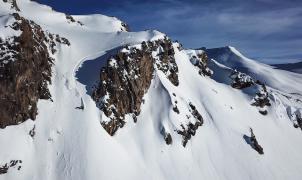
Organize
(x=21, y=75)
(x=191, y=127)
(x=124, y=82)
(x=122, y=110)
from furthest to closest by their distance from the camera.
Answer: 1. (x=191, y=127)
2. (x=124, y=82)
3. (x=122, y=110)
4. (x=21, y=75)

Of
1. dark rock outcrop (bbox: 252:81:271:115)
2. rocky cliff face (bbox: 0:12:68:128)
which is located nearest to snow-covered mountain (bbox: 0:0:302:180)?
rocky cliff face (bbox: 0:12:68:128)

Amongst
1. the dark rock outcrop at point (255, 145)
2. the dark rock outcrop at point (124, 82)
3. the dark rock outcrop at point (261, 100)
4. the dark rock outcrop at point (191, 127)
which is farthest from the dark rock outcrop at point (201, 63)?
the dark rock outcrop at point (255, 145)

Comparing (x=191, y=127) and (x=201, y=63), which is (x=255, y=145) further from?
(x=201, y=63)

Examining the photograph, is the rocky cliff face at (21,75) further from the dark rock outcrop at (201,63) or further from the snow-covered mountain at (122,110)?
the dark rock outcrop at (201,63)

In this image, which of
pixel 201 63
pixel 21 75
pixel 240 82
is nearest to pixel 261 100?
pixel 240 82

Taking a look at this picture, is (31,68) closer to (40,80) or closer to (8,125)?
(40,80)

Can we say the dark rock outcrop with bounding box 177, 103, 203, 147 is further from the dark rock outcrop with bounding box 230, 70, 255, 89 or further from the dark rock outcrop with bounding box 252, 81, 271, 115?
the dark rock outcrop with bounding box 230, 70, 255, 89

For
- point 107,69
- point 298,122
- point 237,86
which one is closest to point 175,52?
point 237,86
